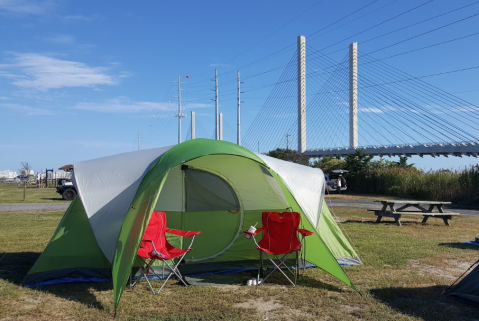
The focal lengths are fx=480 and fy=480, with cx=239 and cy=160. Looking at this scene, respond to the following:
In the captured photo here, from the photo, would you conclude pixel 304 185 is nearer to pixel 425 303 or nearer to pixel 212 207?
pixel 212 207

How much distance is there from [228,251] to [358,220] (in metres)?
5.67

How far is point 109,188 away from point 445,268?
4.01m

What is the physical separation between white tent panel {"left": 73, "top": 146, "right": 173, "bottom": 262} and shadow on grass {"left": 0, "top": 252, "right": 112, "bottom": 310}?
0.41 meters

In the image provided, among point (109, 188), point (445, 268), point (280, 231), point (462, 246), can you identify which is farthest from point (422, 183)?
point (109, 188)

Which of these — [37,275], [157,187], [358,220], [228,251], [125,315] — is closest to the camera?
[125,315]

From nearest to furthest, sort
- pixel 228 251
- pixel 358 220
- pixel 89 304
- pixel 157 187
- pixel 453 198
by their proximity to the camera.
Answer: pixel 89 304 → pixel 157 187 → pixel 228 251 → pixel 358 220 → pixel 453 198

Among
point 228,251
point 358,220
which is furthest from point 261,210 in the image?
point 358,220

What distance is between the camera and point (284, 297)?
452 centimetres

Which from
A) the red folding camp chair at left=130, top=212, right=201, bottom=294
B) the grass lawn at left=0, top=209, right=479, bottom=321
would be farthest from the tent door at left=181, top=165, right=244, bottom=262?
the grass lawn at left=0, top=209, right=479, bottom=321

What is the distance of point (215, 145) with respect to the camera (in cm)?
514

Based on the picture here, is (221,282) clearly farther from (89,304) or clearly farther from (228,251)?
(89,304)

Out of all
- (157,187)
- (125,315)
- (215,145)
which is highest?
(215,145)

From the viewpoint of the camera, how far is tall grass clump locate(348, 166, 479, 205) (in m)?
17.3

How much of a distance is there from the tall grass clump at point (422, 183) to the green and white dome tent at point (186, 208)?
1323cm
